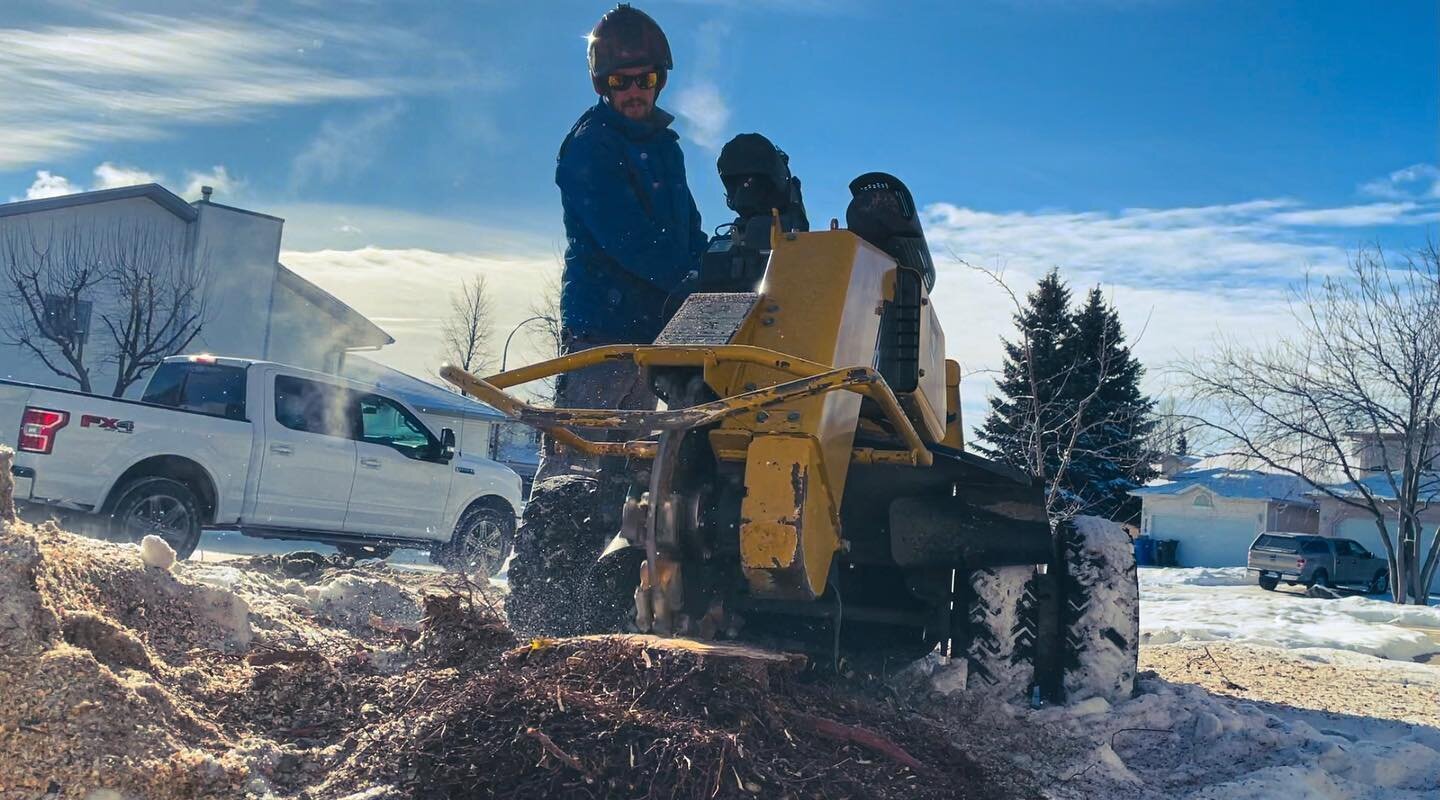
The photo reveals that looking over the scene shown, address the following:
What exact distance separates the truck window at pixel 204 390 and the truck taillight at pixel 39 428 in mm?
1230

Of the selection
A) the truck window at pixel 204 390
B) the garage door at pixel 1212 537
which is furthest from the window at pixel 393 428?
the garage door at pixel 1212 537

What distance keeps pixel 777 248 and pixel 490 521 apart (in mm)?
8602

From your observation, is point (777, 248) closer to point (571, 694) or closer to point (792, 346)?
point (792, 346)

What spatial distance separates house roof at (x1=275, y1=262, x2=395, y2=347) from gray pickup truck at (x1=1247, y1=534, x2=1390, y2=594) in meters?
23.1

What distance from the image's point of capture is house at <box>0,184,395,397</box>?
24.9 metres

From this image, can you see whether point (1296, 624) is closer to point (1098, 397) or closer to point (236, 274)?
point (1098, 397)

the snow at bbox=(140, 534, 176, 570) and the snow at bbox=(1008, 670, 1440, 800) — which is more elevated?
the snow at bbox=(140, 534, 176, 570)

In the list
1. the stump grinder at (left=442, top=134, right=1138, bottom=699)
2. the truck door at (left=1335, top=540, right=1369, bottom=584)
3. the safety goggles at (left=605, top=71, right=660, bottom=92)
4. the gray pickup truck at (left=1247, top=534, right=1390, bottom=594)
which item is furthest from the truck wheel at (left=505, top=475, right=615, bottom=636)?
the truck door at (left=1335, top=540, right=1369, bottom=584)

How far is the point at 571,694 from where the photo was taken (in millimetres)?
3609

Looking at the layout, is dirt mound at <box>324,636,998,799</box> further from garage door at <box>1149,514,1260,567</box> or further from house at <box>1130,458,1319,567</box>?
garage door at <box>1149,514,1260,567</box>

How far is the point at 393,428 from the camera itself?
1190 cm

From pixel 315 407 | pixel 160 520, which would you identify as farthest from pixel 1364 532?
pixel 160 520

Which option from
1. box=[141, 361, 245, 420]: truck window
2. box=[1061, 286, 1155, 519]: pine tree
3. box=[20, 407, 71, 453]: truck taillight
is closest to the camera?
box=[20, 407, 71, 453]: truck taillight

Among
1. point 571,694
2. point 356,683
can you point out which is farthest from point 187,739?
point 571,694
